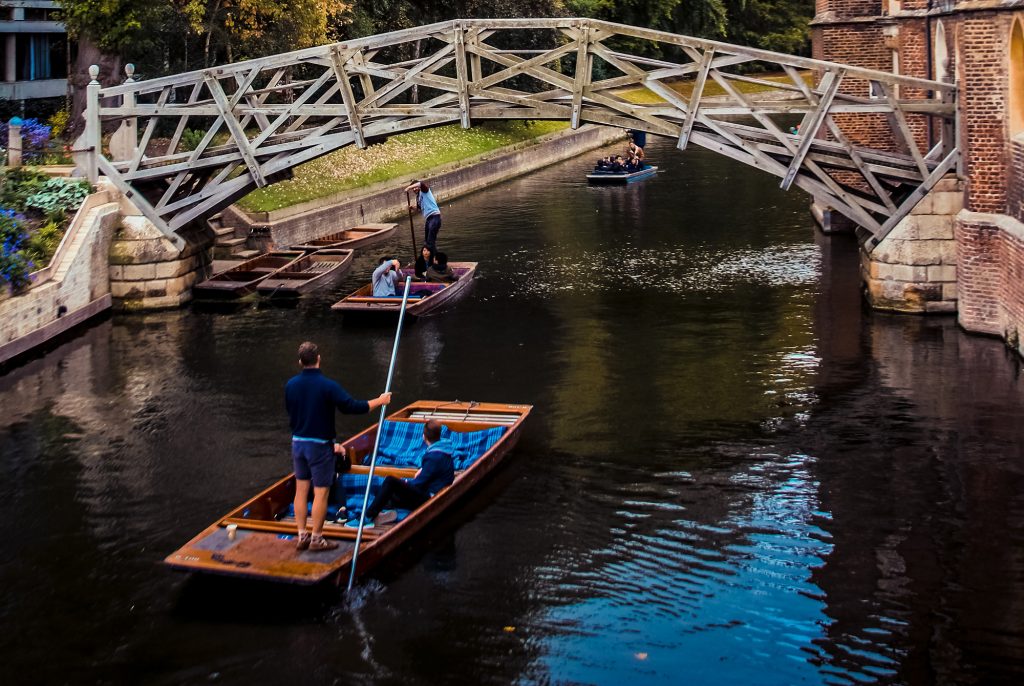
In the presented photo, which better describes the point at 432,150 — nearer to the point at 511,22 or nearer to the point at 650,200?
the point at 650,200

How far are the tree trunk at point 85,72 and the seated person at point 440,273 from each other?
12.1 meters

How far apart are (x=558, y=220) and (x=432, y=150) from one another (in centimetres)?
1030

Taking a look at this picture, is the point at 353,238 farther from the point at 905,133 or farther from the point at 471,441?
the point at 471,441

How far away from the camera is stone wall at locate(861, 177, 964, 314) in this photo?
21.9m

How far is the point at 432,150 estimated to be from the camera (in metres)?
45.1

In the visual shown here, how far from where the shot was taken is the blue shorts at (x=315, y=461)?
40.0 ft

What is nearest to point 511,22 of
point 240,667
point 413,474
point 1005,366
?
point 1005,366

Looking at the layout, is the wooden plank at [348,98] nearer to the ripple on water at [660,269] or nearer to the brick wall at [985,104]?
the ripple on water at [660,269]

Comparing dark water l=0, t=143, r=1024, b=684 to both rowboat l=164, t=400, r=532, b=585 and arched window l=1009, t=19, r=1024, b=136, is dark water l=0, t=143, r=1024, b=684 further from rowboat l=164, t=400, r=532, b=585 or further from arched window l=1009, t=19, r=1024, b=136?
arched window l=1009, t=19, r=1024, b=136

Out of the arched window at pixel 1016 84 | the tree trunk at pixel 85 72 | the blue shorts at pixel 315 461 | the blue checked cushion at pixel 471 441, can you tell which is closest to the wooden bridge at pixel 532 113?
the arched window at pixel 1016 84

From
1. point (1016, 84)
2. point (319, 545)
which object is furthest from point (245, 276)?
point (319, 545)

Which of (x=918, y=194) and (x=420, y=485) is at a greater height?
(x=918, y=194)

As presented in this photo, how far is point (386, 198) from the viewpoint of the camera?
37.5 m

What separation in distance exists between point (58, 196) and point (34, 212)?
55cm
